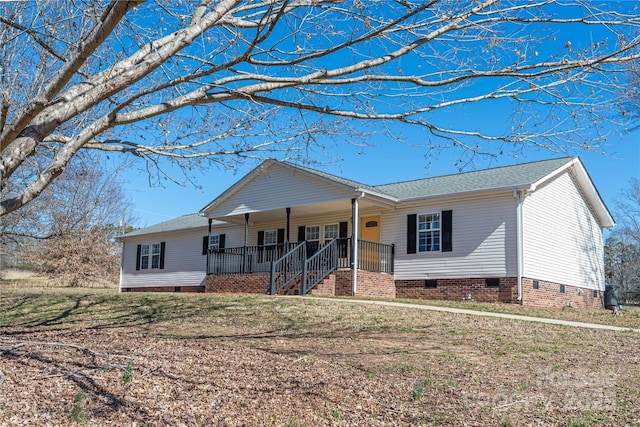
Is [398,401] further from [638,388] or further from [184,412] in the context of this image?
[638,388]

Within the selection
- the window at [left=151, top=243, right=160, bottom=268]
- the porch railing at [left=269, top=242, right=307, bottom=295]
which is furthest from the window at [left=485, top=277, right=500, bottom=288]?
the window at [left=151, top=243, right=160, bottom=268]

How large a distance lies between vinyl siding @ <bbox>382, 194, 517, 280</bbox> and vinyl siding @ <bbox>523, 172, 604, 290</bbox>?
548 millimetres

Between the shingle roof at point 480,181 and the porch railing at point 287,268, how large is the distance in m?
3.56

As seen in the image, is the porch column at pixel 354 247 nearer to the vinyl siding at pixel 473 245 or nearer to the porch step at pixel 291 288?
the porch step at pixel 291 288

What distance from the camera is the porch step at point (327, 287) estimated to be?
703 inches

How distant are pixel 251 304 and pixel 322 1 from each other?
8417 mm

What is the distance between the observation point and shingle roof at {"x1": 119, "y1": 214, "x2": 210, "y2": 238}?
1016 inches

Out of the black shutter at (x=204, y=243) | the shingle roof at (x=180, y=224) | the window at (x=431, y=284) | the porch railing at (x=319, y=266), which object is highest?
the shingle roof at (x=180, y=224)

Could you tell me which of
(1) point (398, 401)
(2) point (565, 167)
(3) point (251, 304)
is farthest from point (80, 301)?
(2) point (565, 167)

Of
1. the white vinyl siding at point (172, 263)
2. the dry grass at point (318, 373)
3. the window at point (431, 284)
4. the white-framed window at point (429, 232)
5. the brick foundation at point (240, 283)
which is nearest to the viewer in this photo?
the dry grass at point (318, 373)

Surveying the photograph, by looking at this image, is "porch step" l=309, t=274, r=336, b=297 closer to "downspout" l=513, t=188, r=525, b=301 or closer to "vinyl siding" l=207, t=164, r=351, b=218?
"vinyl siding" l=207, t=164, r=351, b=218

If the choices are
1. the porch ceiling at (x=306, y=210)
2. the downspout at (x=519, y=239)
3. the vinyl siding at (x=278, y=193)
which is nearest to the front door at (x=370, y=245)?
the porch ceiling at (x=306, y=210)

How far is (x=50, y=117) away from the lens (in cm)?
559

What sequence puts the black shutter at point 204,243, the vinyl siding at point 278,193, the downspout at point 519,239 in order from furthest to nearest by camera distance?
the black shutter at point 204,243, the vinyl siding at point 278,193, the downspout at point 519,239
